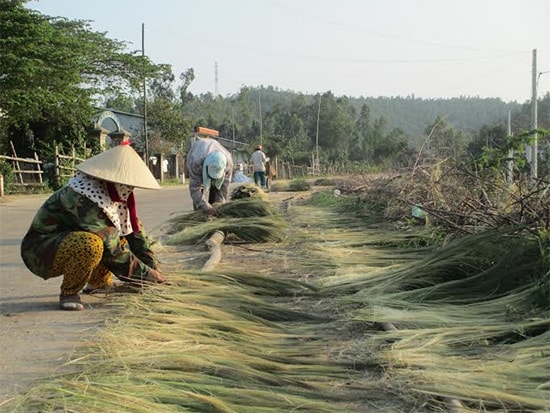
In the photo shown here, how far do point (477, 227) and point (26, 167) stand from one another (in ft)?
58.3

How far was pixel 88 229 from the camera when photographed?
3.33m

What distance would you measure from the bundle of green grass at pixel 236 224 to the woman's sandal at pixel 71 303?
2.86 m

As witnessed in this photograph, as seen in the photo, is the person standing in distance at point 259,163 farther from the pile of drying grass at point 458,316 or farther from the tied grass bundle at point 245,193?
the pile of drying grass at point 458,316

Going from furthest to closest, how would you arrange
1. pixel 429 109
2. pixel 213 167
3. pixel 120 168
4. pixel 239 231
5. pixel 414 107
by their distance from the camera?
1. pixel 414 107
2. pixel 429 109
3. pixel 213 167
4. pixel 239 231
5. pixel 120 168

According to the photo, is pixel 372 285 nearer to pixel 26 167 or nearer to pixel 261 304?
pixel 261 304

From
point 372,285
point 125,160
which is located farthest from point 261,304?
point 125,160

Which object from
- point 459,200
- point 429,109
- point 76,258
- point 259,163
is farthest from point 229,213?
point 429,109

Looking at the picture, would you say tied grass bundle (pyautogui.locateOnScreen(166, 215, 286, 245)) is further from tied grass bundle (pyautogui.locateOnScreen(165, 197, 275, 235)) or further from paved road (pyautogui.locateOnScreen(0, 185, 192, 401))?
paved road (pyautogui.locateOnScreen(0, 185, 192, 401))

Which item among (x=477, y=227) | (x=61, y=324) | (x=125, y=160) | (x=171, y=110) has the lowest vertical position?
(x=61, y=324)

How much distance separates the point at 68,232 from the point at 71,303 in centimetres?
41

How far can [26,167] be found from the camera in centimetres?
1927

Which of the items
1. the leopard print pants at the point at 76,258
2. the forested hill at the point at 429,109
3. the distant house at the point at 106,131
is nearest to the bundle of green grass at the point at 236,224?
the leopard print pants at the point at 76,258

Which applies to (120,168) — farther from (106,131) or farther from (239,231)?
(106,131)

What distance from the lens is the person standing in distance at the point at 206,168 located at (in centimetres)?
668
